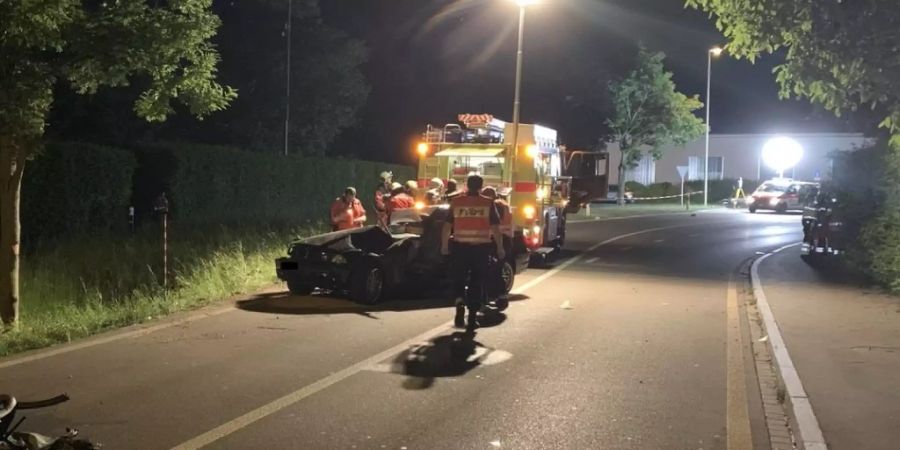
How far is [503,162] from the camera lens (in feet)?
58.4

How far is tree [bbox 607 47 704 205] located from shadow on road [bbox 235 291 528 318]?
124 ft

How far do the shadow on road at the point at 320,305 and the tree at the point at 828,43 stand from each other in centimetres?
455

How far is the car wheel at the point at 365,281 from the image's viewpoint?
1239 cm

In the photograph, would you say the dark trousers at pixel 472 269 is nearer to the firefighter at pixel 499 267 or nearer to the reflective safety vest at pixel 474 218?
the reflective safety vest at pixel 474 218

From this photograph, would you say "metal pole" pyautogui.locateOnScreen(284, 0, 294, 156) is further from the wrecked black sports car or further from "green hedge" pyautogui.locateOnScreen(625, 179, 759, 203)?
"green hedge" pyautogui.locateOnScreen(625, 179, 759, 203)

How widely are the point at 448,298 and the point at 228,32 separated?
25.4m

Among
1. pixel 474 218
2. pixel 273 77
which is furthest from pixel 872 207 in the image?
pixel 273 77

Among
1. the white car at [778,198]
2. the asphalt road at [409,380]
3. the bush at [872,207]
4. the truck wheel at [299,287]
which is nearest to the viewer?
the asphalt road at [409,380]

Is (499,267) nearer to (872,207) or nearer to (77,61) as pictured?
(77,61)

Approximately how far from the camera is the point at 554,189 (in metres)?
19.6

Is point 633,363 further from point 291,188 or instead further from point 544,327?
point 291,188

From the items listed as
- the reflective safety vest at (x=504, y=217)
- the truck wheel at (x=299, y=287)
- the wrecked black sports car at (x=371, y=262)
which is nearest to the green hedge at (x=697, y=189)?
the wrecked black sports car at (x=371, y=262)

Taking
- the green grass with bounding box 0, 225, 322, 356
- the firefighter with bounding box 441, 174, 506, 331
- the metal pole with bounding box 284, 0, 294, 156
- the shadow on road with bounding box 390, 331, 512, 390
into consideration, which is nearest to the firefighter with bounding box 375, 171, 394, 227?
the green grass with bounding box 0, 225, 322, 356

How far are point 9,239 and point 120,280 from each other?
342 cm
